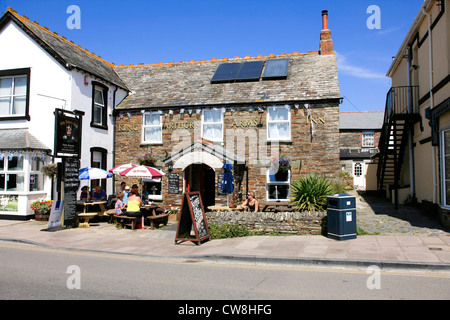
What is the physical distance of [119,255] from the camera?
366 inches

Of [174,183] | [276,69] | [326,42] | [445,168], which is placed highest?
[326,42]

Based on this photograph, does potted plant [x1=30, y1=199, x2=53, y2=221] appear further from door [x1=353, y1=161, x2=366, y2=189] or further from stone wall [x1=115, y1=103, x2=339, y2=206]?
door [x1=353, y1=161, x2=366, y2=189]

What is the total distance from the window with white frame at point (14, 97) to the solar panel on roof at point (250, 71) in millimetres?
9932

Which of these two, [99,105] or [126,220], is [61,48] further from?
[126,220]

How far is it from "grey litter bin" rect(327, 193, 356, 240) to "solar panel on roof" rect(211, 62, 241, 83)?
1039 centimetres

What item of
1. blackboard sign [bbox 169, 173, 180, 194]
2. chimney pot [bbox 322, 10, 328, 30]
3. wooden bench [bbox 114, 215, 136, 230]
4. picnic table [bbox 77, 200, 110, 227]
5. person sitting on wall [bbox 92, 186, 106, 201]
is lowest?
wooden bench [bbox 114, 215, 136, 230]

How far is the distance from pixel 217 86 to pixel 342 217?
1073 centimetres

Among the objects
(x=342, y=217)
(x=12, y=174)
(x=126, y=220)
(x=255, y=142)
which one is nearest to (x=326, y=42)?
(x=255, y=142)

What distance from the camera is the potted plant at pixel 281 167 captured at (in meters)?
15.7

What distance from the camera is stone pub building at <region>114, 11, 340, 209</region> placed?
15750 mm

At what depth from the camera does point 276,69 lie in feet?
60.5

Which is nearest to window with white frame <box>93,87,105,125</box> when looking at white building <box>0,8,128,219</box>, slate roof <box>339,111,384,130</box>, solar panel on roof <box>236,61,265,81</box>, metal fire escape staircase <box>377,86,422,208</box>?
white building <box>0,8,128,219</box>
